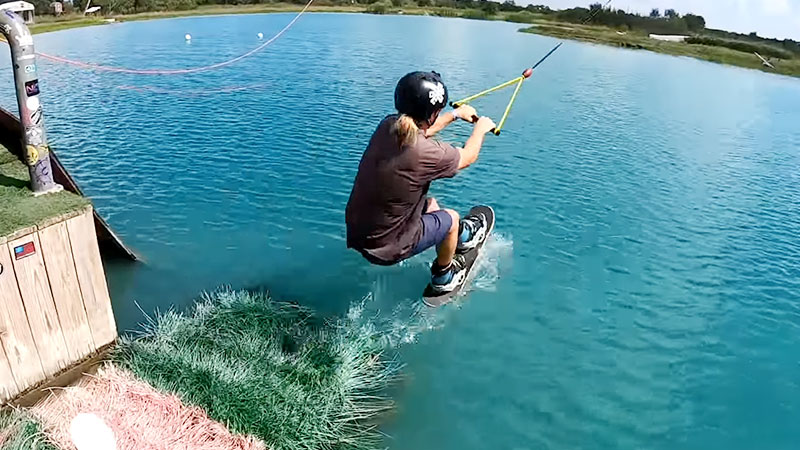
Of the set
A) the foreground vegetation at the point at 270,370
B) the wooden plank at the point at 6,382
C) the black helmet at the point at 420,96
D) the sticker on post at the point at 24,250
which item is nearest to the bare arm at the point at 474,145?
the black helmet at the point at 420,96

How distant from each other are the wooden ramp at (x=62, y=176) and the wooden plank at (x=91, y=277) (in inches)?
52.5

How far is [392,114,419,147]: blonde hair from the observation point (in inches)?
234

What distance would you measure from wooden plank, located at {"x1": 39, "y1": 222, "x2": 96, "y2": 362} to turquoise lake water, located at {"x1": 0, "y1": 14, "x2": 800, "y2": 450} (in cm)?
151

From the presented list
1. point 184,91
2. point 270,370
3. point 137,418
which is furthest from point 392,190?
point 184,91

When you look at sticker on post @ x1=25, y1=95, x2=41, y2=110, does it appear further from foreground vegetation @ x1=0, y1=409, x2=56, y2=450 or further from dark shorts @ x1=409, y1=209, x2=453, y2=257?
dark shorts @ x1=409, y1=209, x2=453, y2=257

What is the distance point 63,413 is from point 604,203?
1152 centimetres

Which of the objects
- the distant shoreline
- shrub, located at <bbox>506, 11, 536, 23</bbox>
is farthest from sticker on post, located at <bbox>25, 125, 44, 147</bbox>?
shrub, located at <bbox>506, 11, 536, 23</bbox>

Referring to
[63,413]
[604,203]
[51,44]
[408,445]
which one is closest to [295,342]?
[408,445]

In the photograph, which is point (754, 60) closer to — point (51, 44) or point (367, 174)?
point (51, 44)

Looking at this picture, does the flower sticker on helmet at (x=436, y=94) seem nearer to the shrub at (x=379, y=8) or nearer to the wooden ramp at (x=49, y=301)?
the wooden ramp at (x=49, y=301)

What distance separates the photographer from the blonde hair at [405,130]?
5.95 m

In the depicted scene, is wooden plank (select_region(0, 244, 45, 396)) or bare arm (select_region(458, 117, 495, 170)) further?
bare arm (select_region(458, 117, 495, 170))

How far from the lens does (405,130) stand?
595 centimetres

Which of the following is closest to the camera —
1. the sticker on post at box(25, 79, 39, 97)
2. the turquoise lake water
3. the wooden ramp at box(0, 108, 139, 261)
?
the sticker on post at box(25, 79, 39, 97)
